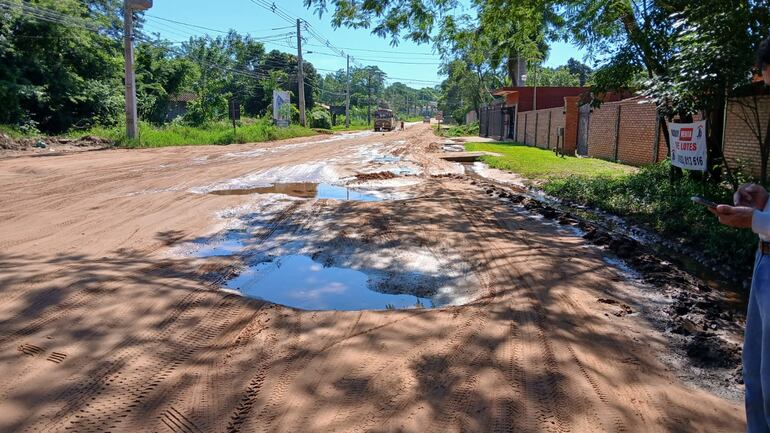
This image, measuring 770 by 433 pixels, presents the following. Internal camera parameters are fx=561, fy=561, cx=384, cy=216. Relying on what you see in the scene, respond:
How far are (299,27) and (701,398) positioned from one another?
5063 cm

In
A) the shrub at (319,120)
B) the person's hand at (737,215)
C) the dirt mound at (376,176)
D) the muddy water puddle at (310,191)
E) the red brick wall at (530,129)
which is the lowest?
the muddy water puddle at (310,191)

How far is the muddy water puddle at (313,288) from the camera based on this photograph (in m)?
5.21

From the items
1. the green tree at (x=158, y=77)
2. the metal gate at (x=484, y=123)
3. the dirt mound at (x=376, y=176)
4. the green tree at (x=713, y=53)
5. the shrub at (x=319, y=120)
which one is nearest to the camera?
the green tree at (x=713, y=53)

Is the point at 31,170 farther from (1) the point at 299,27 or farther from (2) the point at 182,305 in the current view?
(1) the point at 299,27

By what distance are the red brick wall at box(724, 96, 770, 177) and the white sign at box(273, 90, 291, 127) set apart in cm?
3745

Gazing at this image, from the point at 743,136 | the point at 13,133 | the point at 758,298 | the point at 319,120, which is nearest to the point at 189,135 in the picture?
the point at 13,133

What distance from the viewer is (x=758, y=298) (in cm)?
242

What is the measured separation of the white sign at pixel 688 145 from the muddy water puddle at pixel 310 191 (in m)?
6.03

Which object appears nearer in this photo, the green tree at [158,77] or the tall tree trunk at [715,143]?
the tall tree trunk at [715,143]

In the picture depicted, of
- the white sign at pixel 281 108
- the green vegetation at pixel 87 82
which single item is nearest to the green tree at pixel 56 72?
the green vegetation at pixel 87 82

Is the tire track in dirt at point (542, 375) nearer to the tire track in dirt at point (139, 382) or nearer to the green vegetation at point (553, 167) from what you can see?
the tire track in dirt at point (139, 382)

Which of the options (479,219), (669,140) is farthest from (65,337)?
(669,140)

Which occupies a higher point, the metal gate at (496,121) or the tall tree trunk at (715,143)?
the metal gate at (496,121)

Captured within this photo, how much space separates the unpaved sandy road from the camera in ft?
10.2
